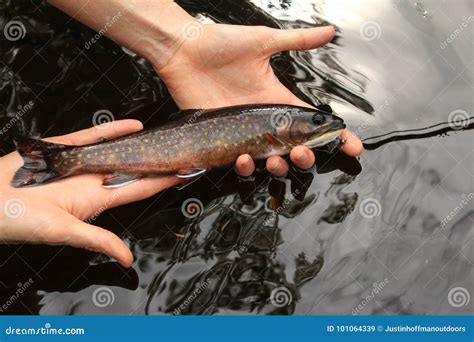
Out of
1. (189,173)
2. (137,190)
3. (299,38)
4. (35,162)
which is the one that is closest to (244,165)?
(189,173)

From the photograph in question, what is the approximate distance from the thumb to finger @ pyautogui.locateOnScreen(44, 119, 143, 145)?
1040 millimetres

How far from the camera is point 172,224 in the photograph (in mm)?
5793

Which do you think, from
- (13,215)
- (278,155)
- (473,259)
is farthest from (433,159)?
(13,215)

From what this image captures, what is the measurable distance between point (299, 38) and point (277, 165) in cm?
124

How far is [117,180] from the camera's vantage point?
18.4ft

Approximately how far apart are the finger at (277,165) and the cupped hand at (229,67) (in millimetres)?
652

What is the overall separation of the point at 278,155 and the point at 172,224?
1182mm

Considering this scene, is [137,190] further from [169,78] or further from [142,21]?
[142,21]

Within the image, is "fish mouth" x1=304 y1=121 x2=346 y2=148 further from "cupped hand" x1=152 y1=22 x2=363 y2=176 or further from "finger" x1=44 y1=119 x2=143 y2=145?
"finger" x1=44 y1=119 x2=143 y2=145

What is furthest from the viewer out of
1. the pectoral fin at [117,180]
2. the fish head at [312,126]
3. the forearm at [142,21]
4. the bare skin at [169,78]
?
the forearm at [142,21]

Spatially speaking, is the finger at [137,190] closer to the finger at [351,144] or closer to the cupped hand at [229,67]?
the cupped hand at [229,67]

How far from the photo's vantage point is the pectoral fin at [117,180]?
5602mm

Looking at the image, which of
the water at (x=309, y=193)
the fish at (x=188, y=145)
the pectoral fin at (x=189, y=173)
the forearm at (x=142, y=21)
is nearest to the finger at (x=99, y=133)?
the fish at (x=188, y=145)

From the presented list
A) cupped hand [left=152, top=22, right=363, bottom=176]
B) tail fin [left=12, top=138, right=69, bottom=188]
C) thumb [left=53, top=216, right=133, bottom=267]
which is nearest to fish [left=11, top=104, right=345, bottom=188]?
tail fin [left=12, top=138, right=69, bottom=188]
